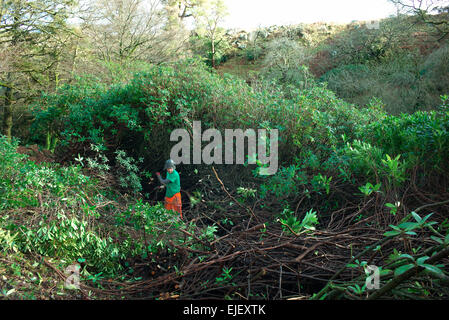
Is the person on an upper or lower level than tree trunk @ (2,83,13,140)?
lower

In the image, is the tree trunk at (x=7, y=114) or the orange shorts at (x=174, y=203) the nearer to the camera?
the orange shorts at (x=174, y=203)

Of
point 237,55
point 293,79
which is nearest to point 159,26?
point 293,79

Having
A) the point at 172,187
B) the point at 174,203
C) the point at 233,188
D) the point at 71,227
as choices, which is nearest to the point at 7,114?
the point at 172,187

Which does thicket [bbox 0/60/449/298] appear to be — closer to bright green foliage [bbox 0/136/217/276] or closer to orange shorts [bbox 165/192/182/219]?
bright green foliage [bbox 0/136/217/276]

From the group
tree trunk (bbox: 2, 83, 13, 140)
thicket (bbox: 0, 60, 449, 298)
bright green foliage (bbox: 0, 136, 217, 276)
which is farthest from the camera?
tree trunk (bbox: 2, 83, 13, 140)

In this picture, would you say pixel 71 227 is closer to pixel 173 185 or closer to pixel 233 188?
pixel 173 185

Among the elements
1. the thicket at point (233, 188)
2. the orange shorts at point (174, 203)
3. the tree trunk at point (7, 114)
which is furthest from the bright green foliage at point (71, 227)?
the tree trunk at point (7, 114)

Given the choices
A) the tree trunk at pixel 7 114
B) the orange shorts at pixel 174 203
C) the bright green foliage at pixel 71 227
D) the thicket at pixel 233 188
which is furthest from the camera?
the tree trunk at pixel 7 114

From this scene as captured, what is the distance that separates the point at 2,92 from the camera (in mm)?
13508

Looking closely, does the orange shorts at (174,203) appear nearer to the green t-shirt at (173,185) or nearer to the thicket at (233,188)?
the green t-shirt at (173,185)

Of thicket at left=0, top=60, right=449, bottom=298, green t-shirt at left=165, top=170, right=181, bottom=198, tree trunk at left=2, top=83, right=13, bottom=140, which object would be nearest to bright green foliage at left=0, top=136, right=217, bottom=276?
thicket at left=0, top=60, right=449, bottom=298

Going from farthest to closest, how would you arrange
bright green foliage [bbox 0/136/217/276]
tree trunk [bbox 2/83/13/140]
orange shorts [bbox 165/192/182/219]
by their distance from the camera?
tree trunk [bbox 2/83/13/140] < orange shorts [bbox 165/192/182/219] < bright green foliage [bbox 0/136/217/276]
